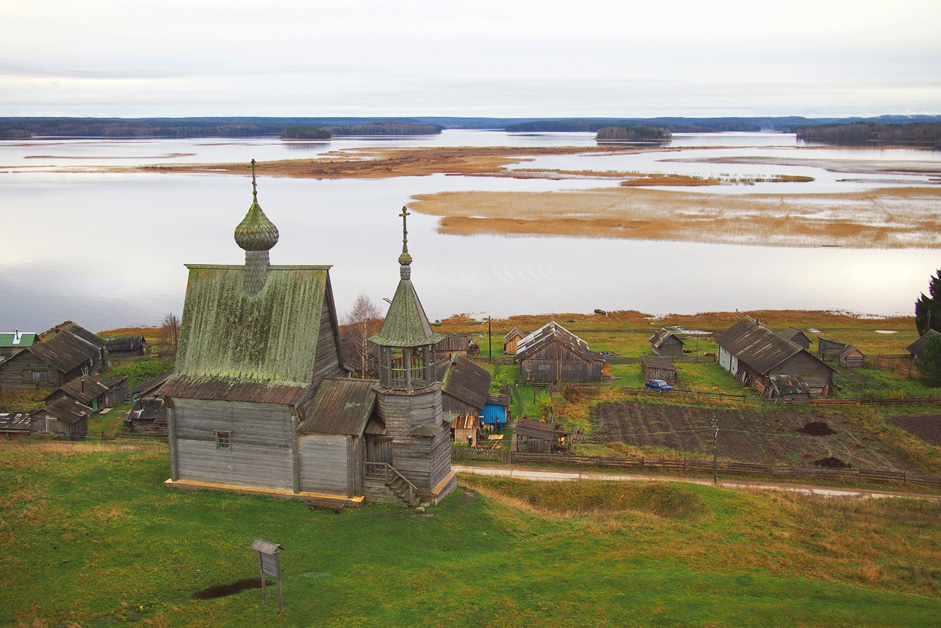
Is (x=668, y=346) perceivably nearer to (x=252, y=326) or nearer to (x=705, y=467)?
(x=705, y=467)

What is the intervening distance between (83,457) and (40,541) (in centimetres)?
885

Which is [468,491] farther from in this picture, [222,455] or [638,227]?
[638,227]

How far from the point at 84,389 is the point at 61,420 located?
4.46 m

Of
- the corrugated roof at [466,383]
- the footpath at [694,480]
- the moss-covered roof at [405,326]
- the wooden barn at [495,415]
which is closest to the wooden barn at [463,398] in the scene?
the corrugated roof at [466,383]

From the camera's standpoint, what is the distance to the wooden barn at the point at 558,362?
45688 mm

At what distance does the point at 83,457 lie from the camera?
27844mm

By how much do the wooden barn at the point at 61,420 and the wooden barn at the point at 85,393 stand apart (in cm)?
231

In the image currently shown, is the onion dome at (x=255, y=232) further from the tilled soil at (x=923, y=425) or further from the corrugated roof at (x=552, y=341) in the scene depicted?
the tilled soil at (x=923, y=425)

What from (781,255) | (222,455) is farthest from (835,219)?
(222,455)

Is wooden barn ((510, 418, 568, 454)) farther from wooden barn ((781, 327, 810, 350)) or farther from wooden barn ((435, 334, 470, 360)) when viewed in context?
wooden barn ((781, 327, 810, 350))

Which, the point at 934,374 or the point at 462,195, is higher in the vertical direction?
the point at 462,195

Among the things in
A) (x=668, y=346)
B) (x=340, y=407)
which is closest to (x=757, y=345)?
(x=668, y=346)

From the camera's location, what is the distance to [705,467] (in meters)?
31.8

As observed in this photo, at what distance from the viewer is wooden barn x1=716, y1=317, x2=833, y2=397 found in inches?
1698
